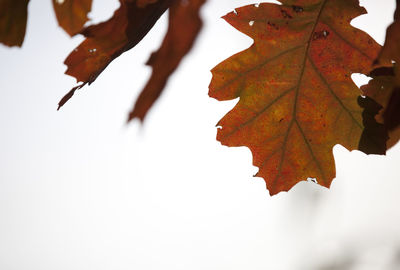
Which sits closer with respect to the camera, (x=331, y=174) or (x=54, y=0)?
(x=54, y=0)

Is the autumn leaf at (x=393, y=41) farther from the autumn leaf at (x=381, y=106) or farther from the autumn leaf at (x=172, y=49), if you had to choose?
the autumn leaf at (x=172, y=49)

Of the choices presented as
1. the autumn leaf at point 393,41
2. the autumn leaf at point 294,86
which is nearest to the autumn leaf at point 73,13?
the autumn leaf at point 294,86

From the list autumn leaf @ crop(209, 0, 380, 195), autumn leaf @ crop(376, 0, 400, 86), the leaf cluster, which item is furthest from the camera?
autumn leaf @ crop(209, 0, 380, 195)

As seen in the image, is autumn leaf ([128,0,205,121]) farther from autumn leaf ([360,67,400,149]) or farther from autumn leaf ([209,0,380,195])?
autumn leaf ([360,67,400,149])

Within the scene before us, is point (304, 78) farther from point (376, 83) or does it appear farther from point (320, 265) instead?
point (320, 265)

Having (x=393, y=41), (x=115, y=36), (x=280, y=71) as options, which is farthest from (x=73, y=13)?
(x=393, y=41)

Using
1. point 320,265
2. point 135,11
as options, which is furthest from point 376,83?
point 320,265

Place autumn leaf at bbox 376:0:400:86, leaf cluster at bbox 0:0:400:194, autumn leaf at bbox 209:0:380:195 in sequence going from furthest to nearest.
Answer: autumn leaf at bbox 209:0:380:195 → leaf cluster at bbox 0:0:400:194 → autumn leaf at bbox 376:0:400:86

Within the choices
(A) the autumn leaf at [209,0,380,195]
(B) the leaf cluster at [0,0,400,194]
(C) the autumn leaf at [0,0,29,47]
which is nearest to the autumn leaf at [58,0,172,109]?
(B) the leaf cluster at [0,0,400,194]
